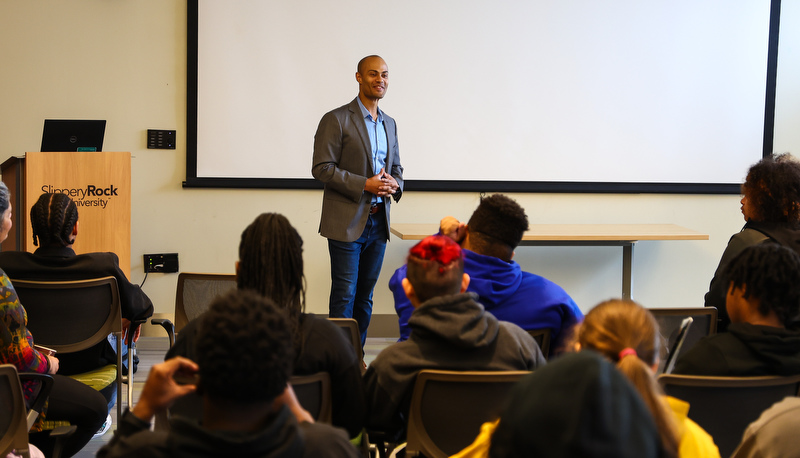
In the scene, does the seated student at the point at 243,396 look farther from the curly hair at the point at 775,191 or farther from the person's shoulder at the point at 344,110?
the person's shoulder at the point at 344,110

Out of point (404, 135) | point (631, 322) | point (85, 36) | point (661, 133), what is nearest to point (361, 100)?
point (404, 135)

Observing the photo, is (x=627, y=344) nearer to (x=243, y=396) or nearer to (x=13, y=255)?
(x=243, y=396)

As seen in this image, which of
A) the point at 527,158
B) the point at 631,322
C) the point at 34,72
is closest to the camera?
the point at 631,322

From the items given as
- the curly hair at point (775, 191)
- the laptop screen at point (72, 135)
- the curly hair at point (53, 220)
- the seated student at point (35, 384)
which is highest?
the laptop screen at point (72, 135)

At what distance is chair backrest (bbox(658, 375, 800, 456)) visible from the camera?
1479 millimetres

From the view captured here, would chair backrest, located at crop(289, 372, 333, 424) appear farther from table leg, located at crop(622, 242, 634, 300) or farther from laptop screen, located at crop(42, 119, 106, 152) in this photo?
table leg, located at crop(622, 242, 634, 300)

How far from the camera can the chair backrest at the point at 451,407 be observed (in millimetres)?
1481

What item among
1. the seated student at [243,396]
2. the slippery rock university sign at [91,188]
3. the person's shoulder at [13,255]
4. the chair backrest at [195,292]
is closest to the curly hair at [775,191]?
the chair backrest at [195,292]

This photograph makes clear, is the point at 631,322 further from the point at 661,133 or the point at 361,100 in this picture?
the point at 661,133

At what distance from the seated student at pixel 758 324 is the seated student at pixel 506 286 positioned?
40 centimetres

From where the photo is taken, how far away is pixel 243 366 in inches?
35.7

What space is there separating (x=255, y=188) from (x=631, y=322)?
3.63 m

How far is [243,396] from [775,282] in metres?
1.35

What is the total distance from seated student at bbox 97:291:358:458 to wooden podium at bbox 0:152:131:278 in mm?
3138
